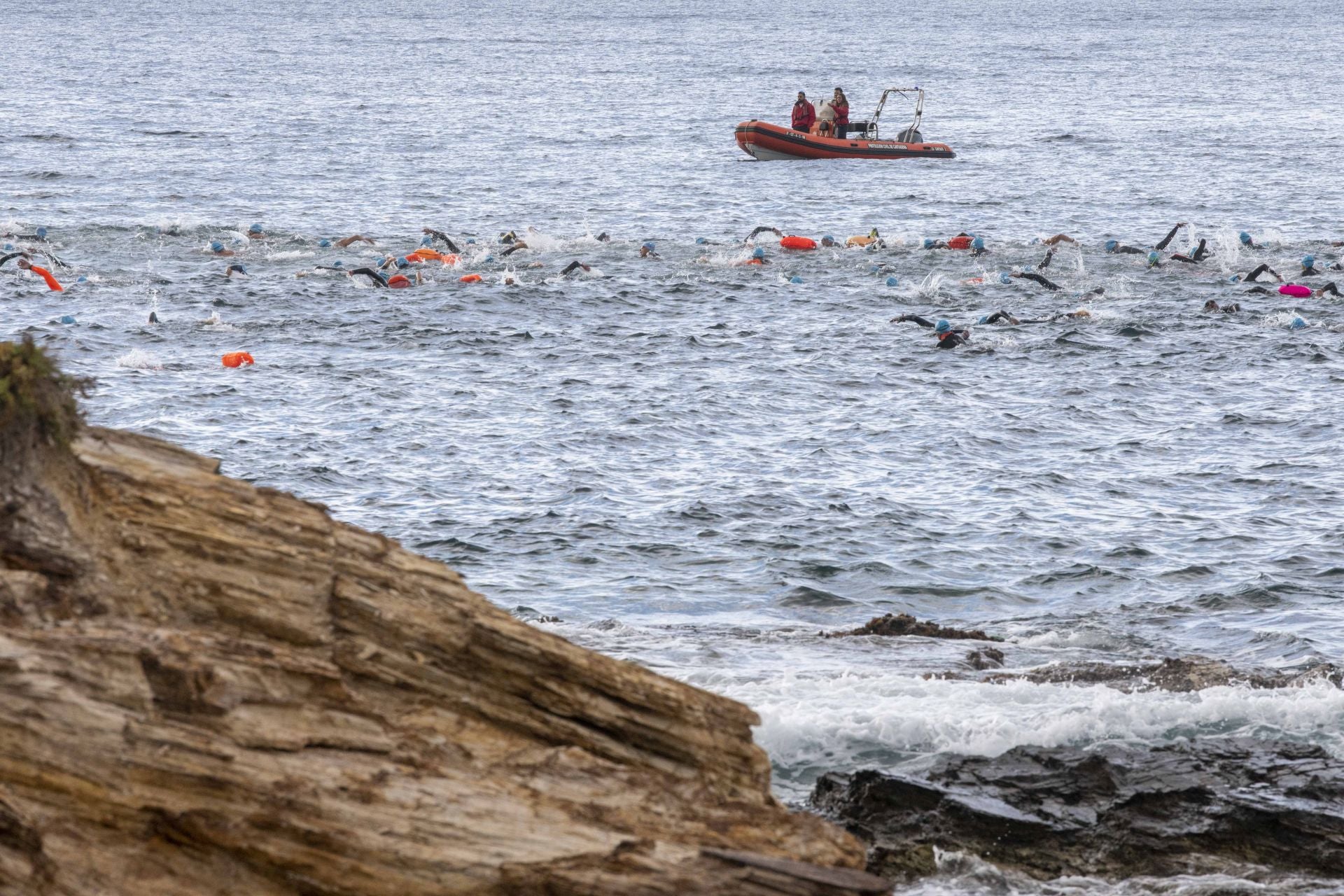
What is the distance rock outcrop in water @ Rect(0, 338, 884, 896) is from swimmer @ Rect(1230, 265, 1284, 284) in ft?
94.9

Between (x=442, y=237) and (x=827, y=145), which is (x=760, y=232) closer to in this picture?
(x=442, y=237)

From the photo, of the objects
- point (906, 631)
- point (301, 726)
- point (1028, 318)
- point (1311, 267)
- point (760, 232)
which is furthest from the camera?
point (760, 232)

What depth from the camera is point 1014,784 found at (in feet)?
36.3

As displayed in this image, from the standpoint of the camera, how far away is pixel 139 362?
25.7 m

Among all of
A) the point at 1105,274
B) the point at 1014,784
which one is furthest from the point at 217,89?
the point at 1014,784

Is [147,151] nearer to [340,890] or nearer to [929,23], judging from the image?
[340,890]

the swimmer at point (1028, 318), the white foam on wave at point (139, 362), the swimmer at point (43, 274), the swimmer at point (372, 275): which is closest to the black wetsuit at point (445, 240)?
the swimmer at point (372, 275)

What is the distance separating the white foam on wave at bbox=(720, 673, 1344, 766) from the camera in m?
12.2

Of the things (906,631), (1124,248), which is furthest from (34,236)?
(906,631)

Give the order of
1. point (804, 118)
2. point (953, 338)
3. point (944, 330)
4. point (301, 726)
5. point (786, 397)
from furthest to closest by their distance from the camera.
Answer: point (804, 118) < point (944, 330) < point (953, 338) < point (786, 397) < point (301, 726)

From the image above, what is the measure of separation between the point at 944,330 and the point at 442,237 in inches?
556

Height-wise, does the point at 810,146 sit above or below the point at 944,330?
above

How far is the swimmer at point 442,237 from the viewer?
36375 mm

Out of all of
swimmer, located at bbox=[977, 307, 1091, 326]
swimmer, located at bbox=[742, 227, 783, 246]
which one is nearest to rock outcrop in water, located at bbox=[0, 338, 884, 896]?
swimmer, located at bbox=[977, 307, 1091, 326]
